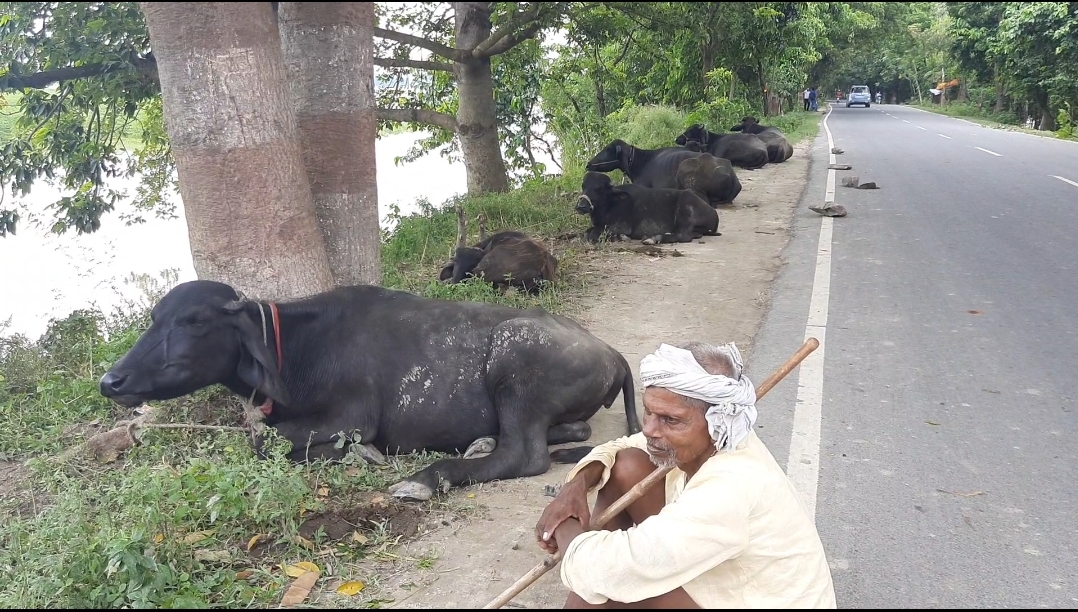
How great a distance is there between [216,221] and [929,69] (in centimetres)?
7326

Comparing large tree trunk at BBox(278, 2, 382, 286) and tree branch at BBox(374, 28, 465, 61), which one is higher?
tree branch at BBox(374, 28, 465, 61)

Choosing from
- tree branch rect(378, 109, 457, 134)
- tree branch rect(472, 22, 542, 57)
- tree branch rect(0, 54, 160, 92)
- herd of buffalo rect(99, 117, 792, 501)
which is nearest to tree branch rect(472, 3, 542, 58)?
tree branch rect(472, 22, 542, 57)

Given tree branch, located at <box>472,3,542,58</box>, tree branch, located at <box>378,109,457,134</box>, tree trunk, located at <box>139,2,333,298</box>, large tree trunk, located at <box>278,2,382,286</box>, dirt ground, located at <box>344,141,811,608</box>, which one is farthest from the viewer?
tree branch, located at <box>378,109,457,134</box>

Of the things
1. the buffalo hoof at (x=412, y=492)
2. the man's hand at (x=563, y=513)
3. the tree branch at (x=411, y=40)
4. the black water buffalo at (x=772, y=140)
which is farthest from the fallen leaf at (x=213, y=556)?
the black water buffalo at (x=772, y=140)

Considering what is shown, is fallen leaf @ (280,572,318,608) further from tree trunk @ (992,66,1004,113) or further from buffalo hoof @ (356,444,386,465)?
tree trunk @ (992,66,1004,113)

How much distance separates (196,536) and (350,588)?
0.78 meters

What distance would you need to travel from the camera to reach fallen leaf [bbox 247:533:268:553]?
367 centimetres

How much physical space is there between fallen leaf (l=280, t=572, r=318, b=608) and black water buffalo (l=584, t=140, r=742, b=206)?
1062cm

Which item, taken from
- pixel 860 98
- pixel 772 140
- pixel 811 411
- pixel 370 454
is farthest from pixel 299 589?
pixel 860 98

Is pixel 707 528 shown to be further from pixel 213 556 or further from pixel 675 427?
pixel 213 556

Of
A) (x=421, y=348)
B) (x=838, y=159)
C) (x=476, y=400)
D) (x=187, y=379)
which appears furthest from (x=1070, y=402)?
(x=838, y=159)

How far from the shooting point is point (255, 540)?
12.1 ft

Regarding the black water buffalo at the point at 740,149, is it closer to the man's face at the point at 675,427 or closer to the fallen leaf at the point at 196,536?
the fallen leaf at the point at 196,536

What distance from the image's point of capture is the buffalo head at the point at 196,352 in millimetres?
4285
